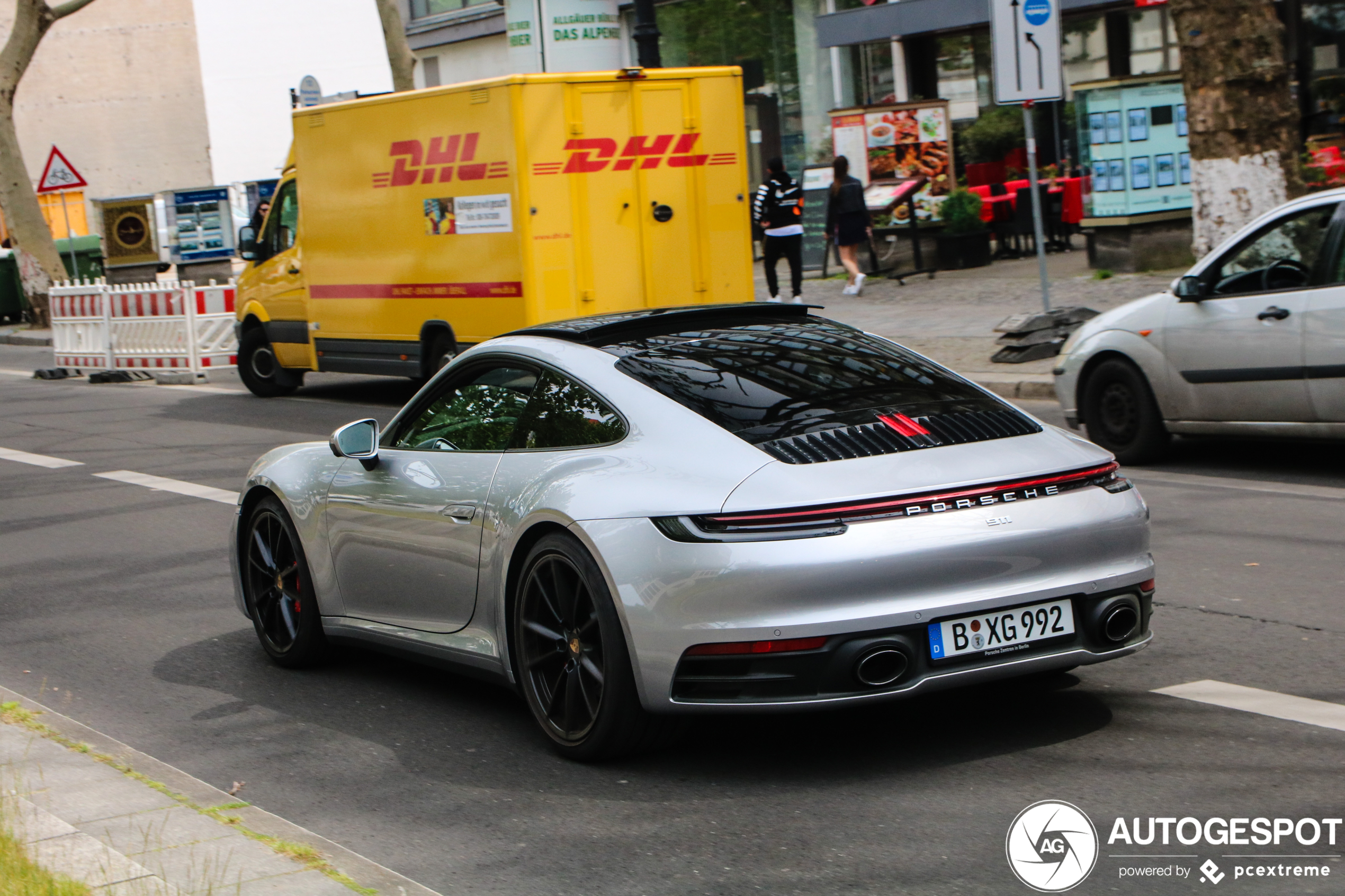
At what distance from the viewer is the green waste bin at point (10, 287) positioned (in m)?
34.2

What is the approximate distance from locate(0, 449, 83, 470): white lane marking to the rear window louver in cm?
1018

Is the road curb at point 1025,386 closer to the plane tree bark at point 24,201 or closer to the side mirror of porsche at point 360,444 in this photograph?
the side mirror of porsche at point 360,444

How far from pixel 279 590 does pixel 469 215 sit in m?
8.30

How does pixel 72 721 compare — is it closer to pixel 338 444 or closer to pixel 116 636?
pixel 338 444

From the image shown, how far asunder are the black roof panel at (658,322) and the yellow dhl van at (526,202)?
799 centimetres

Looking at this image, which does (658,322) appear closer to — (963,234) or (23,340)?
(963,234)

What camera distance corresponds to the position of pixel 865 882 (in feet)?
12.4

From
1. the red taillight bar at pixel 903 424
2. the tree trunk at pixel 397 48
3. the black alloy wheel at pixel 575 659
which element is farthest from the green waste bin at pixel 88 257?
the red taillight bar at pixel 903 424

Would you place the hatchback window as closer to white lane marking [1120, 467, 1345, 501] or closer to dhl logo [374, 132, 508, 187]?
white lane marking [1120, 467, 1345, 501]

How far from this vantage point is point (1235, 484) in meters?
9.16

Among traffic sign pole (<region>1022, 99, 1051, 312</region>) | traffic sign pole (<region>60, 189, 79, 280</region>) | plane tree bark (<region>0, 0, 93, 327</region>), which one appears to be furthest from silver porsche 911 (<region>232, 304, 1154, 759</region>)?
plane tree bark (<region>0, 0, 93, 327</region>)

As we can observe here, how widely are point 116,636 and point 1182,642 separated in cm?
448

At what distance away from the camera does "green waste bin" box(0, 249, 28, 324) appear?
112 ft

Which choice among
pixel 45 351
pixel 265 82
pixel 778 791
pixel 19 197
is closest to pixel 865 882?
pixel 778 791
